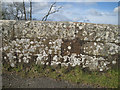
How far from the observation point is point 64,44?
277 cm

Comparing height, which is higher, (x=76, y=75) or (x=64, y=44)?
(x=64, y=44)

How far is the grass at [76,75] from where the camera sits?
2.54 meters

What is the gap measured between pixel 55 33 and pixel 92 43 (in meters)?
0.92

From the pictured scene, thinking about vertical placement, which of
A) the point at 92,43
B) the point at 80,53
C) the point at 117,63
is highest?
the point at 92,43

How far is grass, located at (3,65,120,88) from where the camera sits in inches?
100

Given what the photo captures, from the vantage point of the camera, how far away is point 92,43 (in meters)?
2.75

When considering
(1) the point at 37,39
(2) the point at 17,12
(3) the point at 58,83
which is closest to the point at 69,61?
(3) the point at 58,83

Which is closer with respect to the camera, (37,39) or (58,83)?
(58,83)

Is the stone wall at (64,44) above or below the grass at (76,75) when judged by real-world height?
above

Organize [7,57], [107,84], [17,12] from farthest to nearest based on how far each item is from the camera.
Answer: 1. [17,12]
2. [7,57]
3. [107,84]

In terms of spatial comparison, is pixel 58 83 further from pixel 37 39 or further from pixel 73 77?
pixel 37 39

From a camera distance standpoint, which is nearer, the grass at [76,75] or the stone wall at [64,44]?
the grass at [76,75]

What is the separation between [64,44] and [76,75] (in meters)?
0.78

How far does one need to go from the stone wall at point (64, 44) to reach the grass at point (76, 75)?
0.13 m
